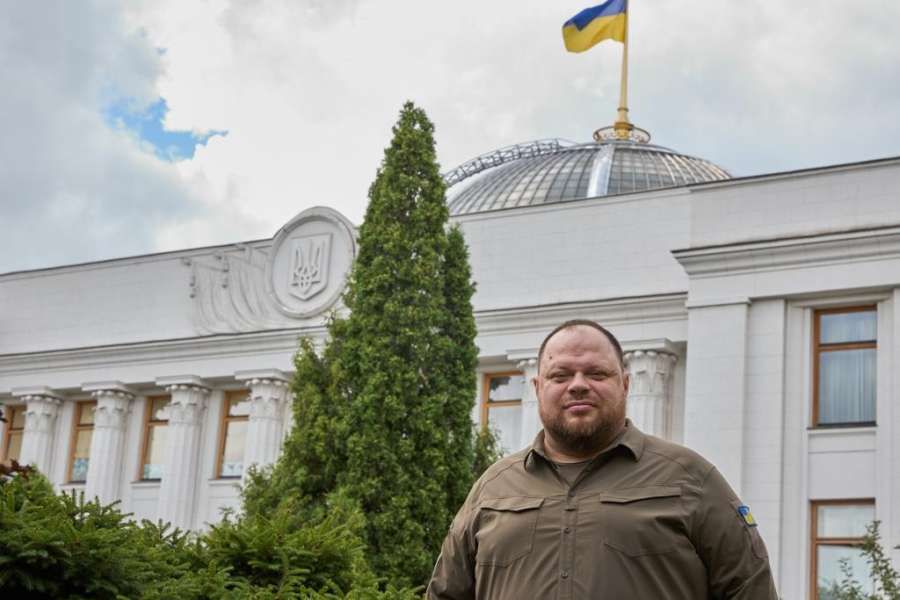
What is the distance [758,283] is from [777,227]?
1.08 metres

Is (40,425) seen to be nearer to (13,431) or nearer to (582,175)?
(13,431)

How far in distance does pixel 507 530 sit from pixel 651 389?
19537mm

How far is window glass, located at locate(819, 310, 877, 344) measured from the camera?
21609 mm

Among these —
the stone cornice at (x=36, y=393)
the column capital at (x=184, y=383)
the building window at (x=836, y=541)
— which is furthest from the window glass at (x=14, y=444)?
the building window at (x=836, y=541)

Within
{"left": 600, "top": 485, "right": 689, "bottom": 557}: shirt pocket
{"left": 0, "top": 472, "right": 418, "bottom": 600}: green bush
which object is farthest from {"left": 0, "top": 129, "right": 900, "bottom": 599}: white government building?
{"left": 600, "top": 485, "right": 689, "bottom": 557}: shirt pocket

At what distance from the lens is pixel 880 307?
21.4m

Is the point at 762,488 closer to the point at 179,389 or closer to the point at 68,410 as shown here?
the point at 179,389

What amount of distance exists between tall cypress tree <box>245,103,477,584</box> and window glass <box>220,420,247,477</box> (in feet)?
30.0

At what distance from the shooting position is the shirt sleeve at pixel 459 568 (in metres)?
4.67

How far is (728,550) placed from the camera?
167 inches

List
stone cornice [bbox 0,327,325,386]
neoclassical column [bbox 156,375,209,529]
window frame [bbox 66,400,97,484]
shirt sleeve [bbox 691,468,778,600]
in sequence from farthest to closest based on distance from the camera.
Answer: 1. window frame [bbox 66,400,97,484]
2. neoclassical column [bbox 156,375,209,529]
3. stone cornice [bbox 0,327,325,386]
4. shirt sleeve [bbox 691,468,778,600]

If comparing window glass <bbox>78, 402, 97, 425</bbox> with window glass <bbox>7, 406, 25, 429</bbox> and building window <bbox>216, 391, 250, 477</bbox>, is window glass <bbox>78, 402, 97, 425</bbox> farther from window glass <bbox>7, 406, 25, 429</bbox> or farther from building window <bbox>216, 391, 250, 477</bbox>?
building window <bbox>216, 391, 250, 477</bbox>

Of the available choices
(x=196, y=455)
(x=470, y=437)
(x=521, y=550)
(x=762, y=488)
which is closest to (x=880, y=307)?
(x=762, y=488)

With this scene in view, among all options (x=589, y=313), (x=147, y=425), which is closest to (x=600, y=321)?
(x=589, y=313)
